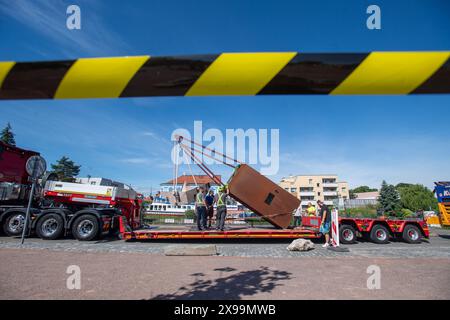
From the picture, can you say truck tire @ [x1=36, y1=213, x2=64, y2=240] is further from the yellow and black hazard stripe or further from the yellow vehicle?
the yellow vehicle

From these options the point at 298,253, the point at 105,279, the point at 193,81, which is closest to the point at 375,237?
the point at 298,253

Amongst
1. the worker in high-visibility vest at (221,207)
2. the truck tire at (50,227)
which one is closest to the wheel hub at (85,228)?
the truck tire at (50,227)

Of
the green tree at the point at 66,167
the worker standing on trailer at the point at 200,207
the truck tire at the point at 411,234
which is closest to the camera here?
the worker standing on trailer at the point at 200,207

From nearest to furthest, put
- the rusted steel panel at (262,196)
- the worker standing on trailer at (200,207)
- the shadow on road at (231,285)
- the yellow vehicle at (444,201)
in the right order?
the shadow on road at (231,285)
the rusted steel panel at (262,196)
the worker standing on trailer at (200,207)
the yellow vehicle at (444,201)

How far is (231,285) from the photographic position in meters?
4.86

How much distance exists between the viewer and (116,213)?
11.5 metres

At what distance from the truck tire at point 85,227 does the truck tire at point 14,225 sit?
2509 millimetres

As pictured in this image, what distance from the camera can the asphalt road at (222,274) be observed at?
4.38m

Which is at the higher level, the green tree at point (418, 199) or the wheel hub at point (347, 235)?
the green tree at point (418, 199)

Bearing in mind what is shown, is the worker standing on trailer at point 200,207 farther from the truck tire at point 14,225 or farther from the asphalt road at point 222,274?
the truck tire at point 14,225

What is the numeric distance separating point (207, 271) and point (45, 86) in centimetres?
554

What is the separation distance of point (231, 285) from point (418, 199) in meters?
72.4

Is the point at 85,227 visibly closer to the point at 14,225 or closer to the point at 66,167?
the point at 14,225

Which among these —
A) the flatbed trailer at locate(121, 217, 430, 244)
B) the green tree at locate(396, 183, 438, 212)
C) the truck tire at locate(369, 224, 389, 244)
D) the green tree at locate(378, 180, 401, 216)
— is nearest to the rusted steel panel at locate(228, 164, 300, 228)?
the flatbed trailer at locate(121, 217, 430, 244)
